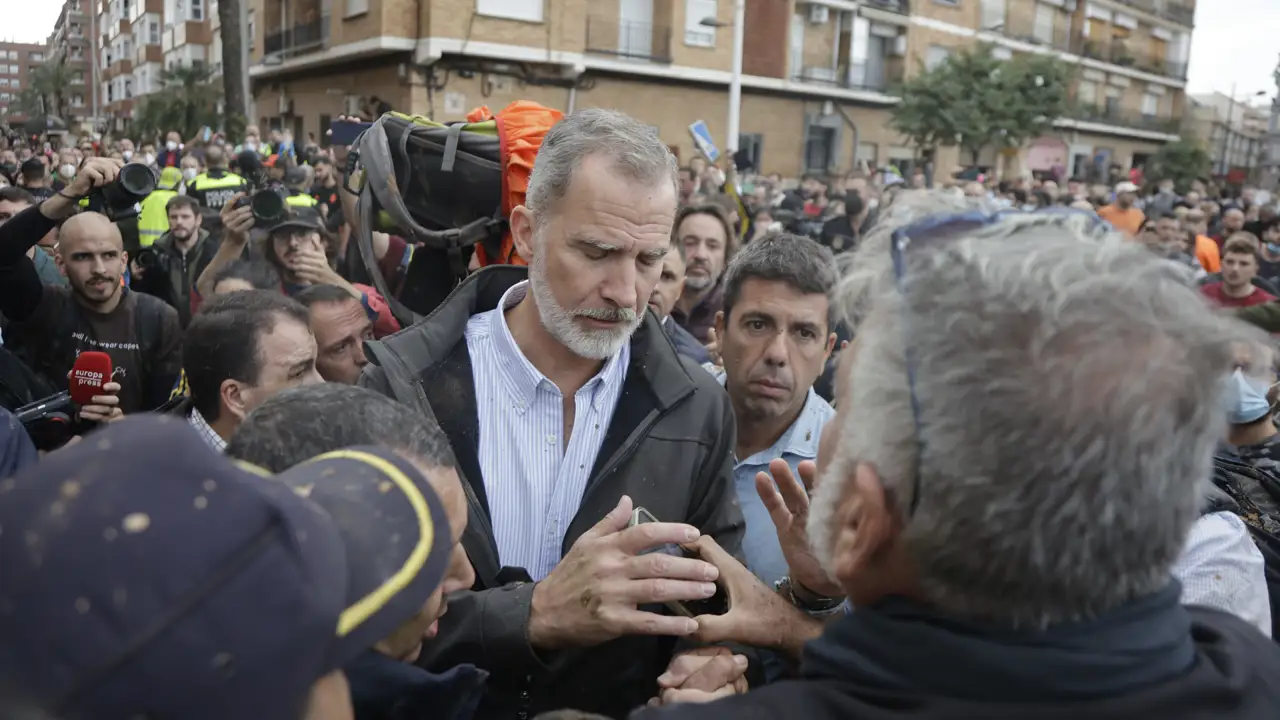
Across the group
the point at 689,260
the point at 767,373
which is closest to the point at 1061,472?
the point at 767,373

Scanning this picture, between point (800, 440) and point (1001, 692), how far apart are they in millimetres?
1824

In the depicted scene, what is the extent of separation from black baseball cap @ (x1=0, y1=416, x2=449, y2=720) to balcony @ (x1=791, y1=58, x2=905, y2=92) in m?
27.4

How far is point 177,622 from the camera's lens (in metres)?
0.73

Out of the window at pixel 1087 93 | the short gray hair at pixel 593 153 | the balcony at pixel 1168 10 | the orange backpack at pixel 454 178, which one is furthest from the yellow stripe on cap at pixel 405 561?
the balcony at pixel 1168 10

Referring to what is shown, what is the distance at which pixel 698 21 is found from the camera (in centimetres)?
2352

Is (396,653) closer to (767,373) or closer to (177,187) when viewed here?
(767,373)

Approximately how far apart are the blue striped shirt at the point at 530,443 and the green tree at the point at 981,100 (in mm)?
24814


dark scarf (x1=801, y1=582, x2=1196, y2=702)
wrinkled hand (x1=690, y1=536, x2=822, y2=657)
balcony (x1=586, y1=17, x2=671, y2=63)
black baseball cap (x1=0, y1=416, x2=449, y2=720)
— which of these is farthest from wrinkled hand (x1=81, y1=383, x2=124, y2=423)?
balcony (x1=586, y1=17, x2=671, y2=63)

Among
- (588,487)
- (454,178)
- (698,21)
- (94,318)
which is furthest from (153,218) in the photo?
(698,21)

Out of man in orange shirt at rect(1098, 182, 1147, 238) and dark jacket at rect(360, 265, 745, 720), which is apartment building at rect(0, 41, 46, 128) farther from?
dark jacket at rect(360, 265, 745, 720)

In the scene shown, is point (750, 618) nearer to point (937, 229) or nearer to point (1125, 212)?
point (937, 229)

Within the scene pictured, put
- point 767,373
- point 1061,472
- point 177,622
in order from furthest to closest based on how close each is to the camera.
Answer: point 767,373
point 1061,472
point 177,622

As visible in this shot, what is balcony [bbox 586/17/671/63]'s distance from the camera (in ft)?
74.2

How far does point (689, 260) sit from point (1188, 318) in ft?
13.8
